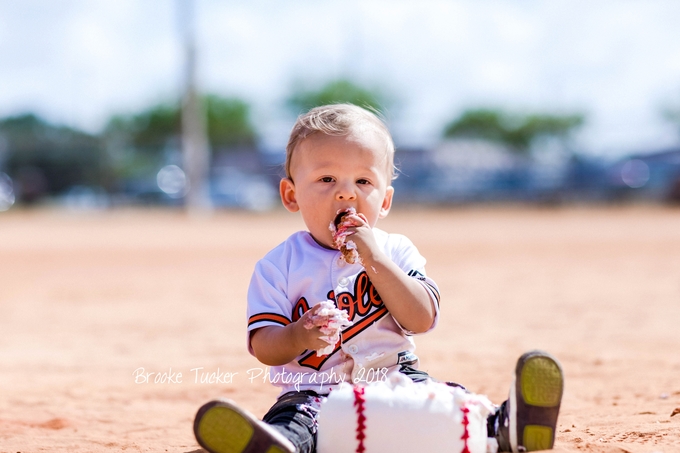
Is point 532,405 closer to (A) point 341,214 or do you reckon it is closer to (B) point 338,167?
(A) point 341,214

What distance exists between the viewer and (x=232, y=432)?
2234mm

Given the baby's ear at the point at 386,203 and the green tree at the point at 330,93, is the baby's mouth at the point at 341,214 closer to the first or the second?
the baby's ear at the point at 386,203

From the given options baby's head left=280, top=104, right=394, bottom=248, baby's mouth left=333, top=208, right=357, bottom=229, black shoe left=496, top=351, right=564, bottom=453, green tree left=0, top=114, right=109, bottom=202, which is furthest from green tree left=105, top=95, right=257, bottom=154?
black shoe left=496, top=351, right=564, bottom=453

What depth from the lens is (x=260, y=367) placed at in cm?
473

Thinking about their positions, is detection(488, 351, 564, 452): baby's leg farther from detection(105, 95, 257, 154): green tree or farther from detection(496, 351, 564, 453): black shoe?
detection(105, 95, 257, 154): green tree

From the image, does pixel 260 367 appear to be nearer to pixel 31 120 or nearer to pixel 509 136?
pixel 509 136

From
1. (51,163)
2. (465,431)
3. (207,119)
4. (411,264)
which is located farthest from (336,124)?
(207,119)

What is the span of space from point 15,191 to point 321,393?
3613 cm

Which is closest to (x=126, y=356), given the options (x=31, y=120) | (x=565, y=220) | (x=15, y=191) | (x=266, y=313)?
(x=266, y=313)

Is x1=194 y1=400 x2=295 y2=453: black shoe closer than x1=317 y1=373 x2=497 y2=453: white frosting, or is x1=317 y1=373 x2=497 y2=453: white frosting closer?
x1=194 y1=400 x2=295 y2=453: black shoe

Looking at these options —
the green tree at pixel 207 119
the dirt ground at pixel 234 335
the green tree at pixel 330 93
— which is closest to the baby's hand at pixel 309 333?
the dirt ground at pixel 234 335

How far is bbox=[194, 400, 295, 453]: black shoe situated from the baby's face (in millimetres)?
768

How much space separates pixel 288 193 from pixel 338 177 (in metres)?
0.28

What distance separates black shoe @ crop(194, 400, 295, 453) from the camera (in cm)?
223
